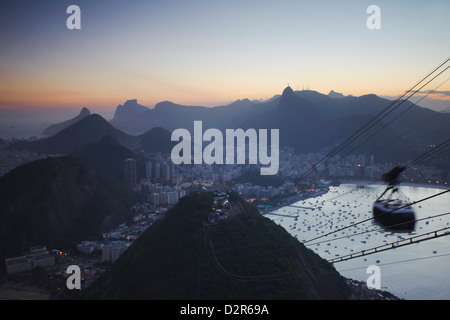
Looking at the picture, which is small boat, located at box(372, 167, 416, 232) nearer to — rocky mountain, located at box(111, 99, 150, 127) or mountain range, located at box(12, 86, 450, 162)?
mountain range, located at box(12, 86, 450, 162)

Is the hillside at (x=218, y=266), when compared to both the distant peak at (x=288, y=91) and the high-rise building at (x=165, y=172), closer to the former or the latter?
the high-rise building at (x=165, y=172)

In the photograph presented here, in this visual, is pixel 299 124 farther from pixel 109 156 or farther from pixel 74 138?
pixel 109 156

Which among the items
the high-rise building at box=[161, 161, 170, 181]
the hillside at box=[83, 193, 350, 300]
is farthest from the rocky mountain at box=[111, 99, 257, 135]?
the hillside at box=[83, 193, 350, 300]

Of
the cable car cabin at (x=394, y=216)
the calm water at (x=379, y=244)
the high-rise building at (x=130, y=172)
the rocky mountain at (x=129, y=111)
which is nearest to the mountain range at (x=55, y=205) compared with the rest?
the high-rise building at (x=130, y=172)

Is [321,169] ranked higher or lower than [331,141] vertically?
lower
